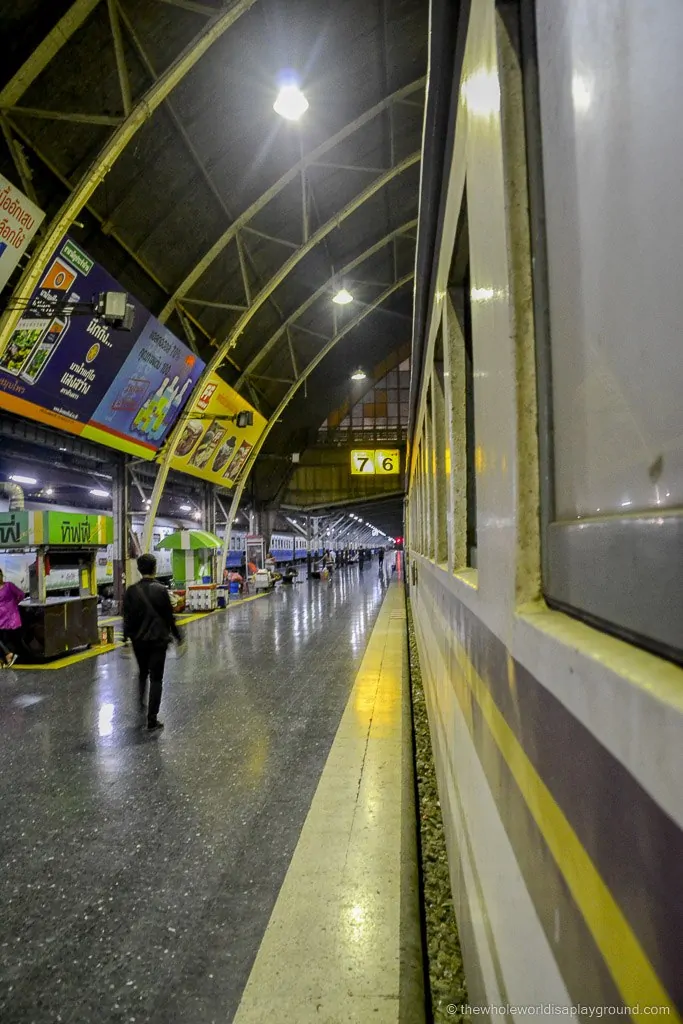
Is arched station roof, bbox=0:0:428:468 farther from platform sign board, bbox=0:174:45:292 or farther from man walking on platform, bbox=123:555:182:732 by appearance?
man walking on platform, bbox=123:555:182:732

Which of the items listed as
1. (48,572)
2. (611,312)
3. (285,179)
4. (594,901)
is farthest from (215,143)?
(594,901)

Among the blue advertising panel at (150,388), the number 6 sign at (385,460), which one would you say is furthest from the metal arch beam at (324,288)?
the number 6 sign at (385,460)

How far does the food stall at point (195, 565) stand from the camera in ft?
51.3

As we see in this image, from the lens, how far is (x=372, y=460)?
23.5m

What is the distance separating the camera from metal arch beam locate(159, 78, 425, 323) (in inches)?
496

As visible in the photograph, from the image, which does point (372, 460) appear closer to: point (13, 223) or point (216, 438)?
point (216, 438)

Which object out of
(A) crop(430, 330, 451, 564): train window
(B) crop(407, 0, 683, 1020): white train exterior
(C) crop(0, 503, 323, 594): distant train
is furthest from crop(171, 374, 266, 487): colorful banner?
(B) crop(407, 0, 683, 1020): white train exterior

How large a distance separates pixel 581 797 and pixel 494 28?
146 cm

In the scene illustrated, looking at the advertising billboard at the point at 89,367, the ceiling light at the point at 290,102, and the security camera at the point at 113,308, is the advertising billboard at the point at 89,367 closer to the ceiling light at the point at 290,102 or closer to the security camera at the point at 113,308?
the security camera at the point at 113,308

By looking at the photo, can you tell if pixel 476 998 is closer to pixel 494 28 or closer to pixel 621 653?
pixel 621 653

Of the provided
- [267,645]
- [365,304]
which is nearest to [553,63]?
[267,645]

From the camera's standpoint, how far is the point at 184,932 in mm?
2535

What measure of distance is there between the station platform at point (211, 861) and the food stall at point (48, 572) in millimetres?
2385

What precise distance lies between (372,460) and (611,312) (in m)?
22.9
